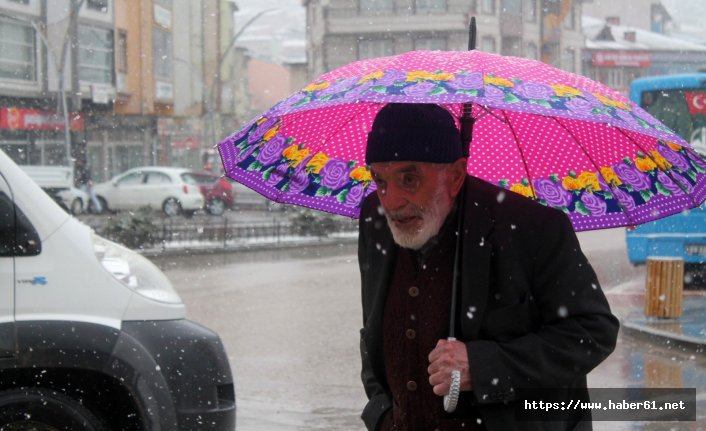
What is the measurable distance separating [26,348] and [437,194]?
2572 mm

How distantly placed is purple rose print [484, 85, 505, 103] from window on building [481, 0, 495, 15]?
199 feet

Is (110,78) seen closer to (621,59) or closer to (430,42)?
(430,42)

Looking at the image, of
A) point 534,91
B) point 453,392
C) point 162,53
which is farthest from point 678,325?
point 162,53

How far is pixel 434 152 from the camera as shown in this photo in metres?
2.66

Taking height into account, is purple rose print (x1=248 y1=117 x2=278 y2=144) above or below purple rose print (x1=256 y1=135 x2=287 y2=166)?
above

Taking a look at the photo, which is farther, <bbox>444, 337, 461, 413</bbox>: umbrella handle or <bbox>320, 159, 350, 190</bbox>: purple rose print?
<bbox>320, 159, 350, 190</bbox>: purple rose print

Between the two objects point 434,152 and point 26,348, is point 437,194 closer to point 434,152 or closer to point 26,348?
point 434,152

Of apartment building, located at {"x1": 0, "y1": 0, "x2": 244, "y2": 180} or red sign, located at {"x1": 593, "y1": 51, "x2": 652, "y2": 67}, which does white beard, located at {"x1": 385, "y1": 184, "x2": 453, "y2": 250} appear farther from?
red sign, located at {"x1": 593, "y1": 51, "x2": 652, "y2": 67}

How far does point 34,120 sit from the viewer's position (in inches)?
1585

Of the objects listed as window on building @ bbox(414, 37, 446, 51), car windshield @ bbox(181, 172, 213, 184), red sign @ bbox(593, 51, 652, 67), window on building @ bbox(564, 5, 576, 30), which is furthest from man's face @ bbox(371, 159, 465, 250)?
red sign @ bbox(593, 51, 652, 67)

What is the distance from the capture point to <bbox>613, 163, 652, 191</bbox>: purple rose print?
3227 mm

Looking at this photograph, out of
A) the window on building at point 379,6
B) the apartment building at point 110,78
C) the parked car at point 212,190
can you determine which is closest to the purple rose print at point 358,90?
the apartment building at point 110,78

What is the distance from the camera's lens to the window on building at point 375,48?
60719 mm

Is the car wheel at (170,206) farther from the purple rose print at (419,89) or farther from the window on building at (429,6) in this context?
the window on building at (429,6)
